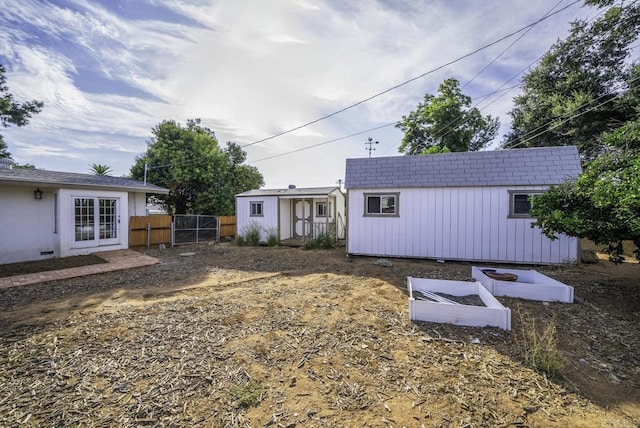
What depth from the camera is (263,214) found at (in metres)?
13.1

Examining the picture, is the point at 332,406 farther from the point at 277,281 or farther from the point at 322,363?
the point at 277,281

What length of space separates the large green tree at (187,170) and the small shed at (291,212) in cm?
416

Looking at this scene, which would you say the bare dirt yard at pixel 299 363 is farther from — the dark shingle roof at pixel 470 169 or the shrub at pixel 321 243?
the shrub at pixel 321 243

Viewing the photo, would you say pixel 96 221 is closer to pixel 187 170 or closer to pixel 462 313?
pixel 187 170

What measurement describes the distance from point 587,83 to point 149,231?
70.2ft

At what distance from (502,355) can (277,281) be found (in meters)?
4.45

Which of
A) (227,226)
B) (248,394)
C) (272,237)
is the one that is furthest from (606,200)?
(227,226)

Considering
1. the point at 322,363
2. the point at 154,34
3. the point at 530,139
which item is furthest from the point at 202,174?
the point at 530,139

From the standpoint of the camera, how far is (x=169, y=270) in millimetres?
7461

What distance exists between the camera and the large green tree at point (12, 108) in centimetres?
1202

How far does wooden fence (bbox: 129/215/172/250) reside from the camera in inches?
437

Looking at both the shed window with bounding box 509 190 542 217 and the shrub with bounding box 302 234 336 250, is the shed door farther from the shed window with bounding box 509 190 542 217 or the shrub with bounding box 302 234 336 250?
the shed window with bounding box 509 190 542 217

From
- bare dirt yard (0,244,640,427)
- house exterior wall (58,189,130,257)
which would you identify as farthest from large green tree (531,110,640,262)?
house exterior wall (58,189,130,257)

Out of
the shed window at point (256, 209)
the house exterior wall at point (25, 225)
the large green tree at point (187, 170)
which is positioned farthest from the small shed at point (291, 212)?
the house exterior wall at point (25, 225)
